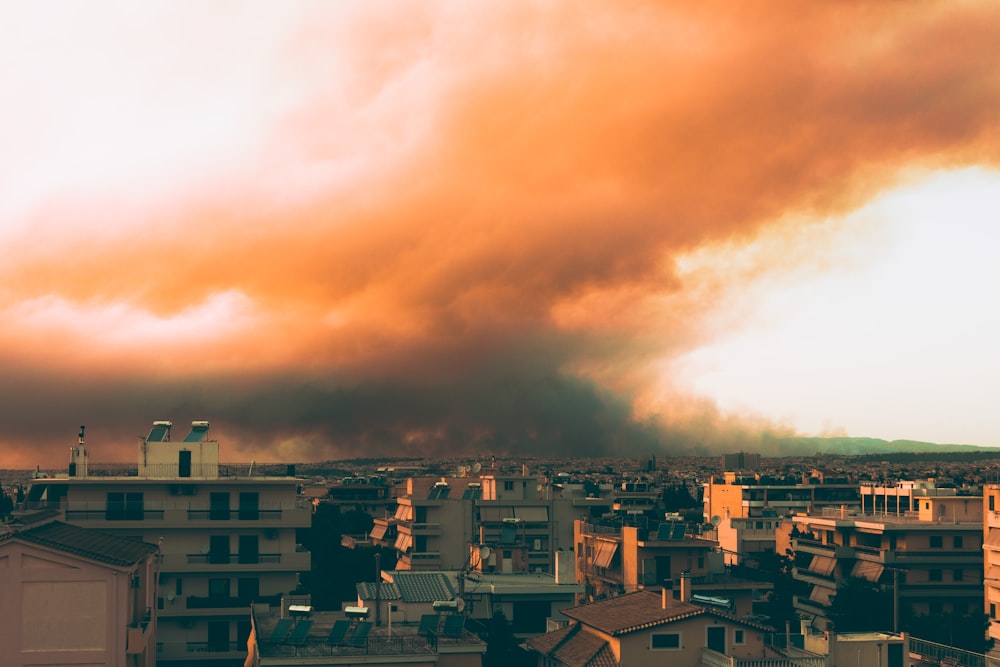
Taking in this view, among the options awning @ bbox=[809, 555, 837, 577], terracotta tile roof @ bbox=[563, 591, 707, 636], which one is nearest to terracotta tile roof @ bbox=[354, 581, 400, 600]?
terracotta tile roof @ bbox=[563, 591, 707, 636]

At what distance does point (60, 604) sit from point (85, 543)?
429cm

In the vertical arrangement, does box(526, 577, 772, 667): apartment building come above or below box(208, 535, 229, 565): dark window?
below

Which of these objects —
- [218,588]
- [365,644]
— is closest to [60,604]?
[365,644]

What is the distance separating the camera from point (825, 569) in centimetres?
11144

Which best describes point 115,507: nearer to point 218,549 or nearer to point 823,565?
point 218,549

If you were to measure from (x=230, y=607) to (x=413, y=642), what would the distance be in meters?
25.8

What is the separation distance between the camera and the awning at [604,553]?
315 ft

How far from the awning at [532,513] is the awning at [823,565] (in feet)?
83.1

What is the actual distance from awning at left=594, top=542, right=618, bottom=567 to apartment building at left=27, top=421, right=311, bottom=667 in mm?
29370

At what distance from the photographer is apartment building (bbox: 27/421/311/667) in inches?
2849

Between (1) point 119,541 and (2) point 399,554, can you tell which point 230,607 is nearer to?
(1) point 119,541

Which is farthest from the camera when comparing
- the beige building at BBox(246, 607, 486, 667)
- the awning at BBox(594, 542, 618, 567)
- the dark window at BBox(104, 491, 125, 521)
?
the awning at BBox(594, 542, 618, 567)

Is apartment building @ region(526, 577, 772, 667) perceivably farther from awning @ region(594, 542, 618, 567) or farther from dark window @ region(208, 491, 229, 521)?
awning @ region(594, 542, 618, 567)

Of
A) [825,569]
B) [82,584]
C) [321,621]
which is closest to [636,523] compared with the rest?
[825,569]
